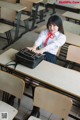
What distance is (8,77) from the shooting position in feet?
A: 7.64

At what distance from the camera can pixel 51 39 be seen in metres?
3.10

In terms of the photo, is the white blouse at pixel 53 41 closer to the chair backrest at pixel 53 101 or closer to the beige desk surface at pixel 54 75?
the beige desk surface at pixel 54 75

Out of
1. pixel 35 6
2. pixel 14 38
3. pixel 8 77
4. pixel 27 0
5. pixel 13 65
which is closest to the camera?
pixel 8 77

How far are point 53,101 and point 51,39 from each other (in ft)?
3.83

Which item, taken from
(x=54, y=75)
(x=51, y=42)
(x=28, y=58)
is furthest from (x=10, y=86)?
(x=51, y=42)

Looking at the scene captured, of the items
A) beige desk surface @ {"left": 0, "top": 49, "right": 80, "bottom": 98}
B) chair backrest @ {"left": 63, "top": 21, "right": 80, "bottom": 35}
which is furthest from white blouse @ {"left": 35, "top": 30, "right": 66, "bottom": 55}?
chair backrest @ {"left": 63, "top": 21, "right": 80, "bottom": 35}

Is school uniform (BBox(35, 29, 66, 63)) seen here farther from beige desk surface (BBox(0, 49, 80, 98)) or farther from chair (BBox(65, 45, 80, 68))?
beige desk surface (BBox(0, 49, 80, 98))

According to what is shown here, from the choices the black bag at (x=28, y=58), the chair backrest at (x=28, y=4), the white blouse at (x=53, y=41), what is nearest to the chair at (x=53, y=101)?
the black bag at (x=28, y=58)

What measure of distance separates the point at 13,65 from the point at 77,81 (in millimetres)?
797

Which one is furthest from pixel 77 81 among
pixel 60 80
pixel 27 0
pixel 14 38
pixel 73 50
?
pixel 27 0

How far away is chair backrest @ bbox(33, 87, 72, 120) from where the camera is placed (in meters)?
2.10

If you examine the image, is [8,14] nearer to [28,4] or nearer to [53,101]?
[28,4]

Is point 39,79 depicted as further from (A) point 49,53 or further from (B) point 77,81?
(A) point 49,53

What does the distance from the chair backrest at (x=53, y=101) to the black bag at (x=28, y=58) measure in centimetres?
49
